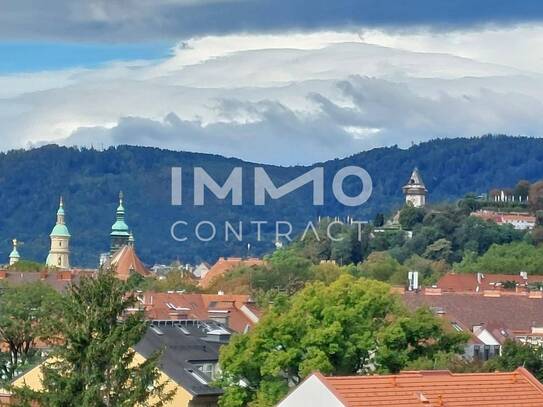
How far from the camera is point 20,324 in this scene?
8275cm

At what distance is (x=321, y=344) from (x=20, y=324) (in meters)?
19.6

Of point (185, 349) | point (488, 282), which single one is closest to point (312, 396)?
point (185, 349)

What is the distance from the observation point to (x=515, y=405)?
155 feet

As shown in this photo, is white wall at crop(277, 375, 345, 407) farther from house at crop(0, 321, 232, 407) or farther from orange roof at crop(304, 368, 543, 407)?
house at crop(0, 321, 232, 407)

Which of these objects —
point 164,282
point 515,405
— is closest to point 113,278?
point 515,405

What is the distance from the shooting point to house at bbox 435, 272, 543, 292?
155 metres

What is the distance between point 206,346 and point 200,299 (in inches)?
2054

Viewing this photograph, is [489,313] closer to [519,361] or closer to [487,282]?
[519,361]

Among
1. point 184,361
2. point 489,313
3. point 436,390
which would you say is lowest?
point 436,390

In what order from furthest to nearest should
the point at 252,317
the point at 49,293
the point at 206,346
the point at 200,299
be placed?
the point at 200,299 < the point at 252,317 < the point at 49,293 < the point at 206,346

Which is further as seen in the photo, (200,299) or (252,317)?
(200,299)

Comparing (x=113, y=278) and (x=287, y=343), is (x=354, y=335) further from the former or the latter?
(x=113, y=278)

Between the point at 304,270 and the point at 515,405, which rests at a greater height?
the point at 304,270

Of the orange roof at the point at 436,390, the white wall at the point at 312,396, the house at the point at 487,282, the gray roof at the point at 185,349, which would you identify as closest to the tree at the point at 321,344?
the gray roof at the point at 185,349
